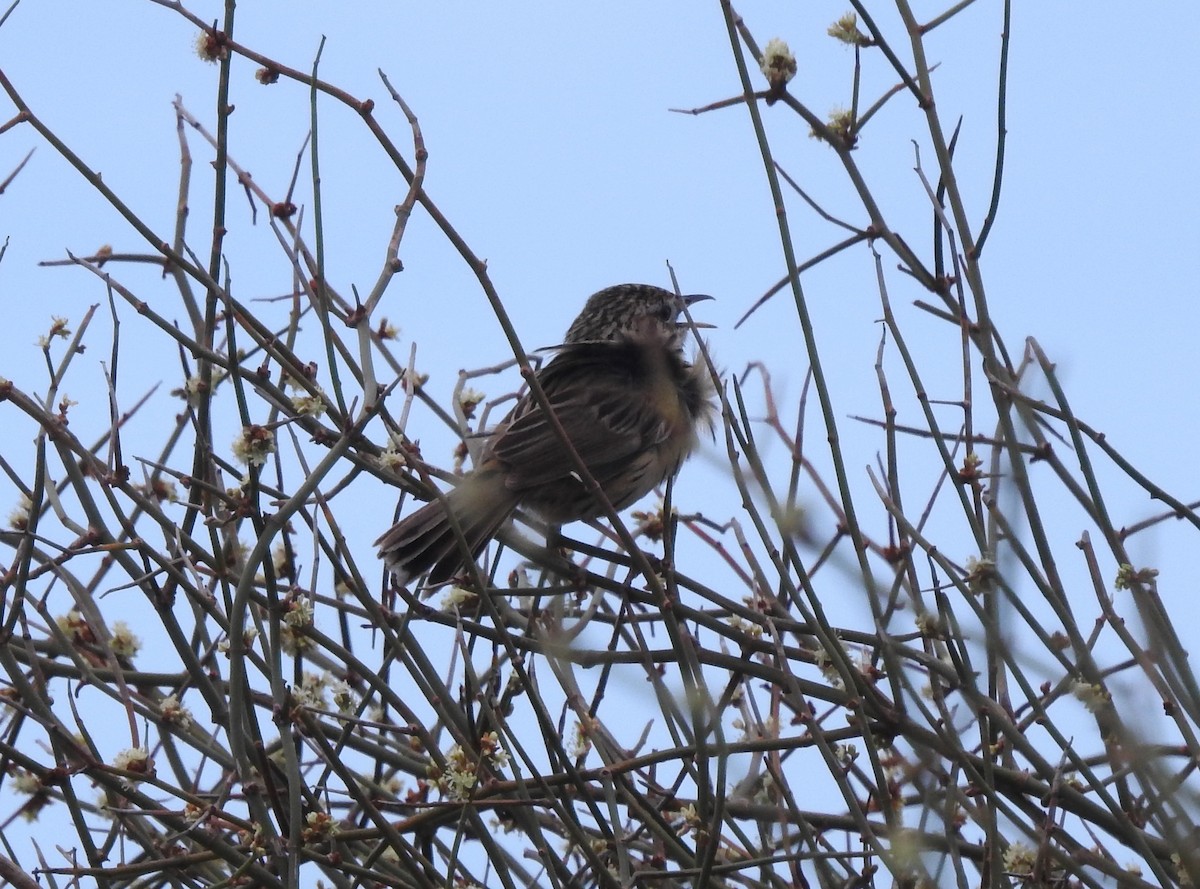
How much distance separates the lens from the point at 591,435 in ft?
19.9

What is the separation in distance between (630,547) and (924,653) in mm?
902

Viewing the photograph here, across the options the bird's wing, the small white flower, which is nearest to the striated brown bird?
the bird's wing

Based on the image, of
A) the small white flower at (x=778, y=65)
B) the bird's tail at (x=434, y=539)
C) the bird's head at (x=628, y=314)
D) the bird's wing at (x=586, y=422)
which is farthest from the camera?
the bird's head at (x=628, y=314)

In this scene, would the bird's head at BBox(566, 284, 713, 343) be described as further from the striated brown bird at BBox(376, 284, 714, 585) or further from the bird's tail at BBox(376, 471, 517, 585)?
the bird's tail at BBox(376, 471, 517, 585)

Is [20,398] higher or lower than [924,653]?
higher

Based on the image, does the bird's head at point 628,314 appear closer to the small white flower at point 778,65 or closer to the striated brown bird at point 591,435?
the striated brown bird at point 591,435

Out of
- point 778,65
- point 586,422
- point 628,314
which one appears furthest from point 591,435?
point 778,65

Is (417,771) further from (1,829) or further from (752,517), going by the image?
(752,517)

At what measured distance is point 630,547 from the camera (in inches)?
129

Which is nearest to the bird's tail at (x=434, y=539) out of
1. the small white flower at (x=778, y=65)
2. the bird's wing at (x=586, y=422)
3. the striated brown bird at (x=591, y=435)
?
the striated brown bird at (x=591, y=435)

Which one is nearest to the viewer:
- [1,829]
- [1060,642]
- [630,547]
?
[630,547]

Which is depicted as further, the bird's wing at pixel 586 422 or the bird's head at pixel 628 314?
the bird's head at pixel 628 314

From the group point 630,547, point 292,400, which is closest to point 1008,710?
point 630,547

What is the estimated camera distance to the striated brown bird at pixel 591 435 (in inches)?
197
